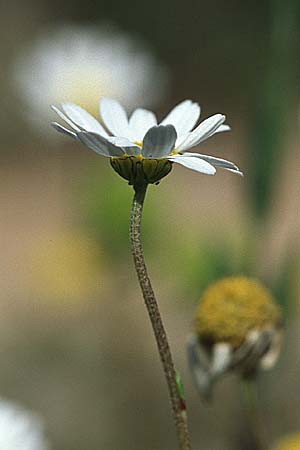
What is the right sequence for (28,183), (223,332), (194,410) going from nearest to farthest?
(223,332)
(194,410)
(28,183)

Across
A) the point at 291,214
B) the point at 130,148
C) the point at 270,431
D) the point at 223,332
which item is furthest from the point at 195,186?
the point at 130,148

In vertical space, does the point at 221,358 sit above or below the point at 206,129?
below

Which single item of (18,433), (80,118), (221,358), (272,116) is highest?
(272,116)

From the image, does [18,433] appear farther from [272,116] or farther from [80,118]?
[272,116]

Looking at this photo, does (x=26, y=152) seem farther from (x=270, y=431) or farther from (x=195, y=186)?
(x=270, y=431)

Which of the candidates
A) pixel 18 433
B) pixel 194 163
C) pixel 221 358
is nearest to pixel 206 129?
pixel 194 163

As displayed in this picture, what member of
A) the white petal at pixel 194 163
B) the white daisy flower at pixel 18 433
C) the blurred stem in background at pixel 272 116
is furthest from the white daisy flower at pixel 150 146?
the blurred stem in background at pixel 272 116
